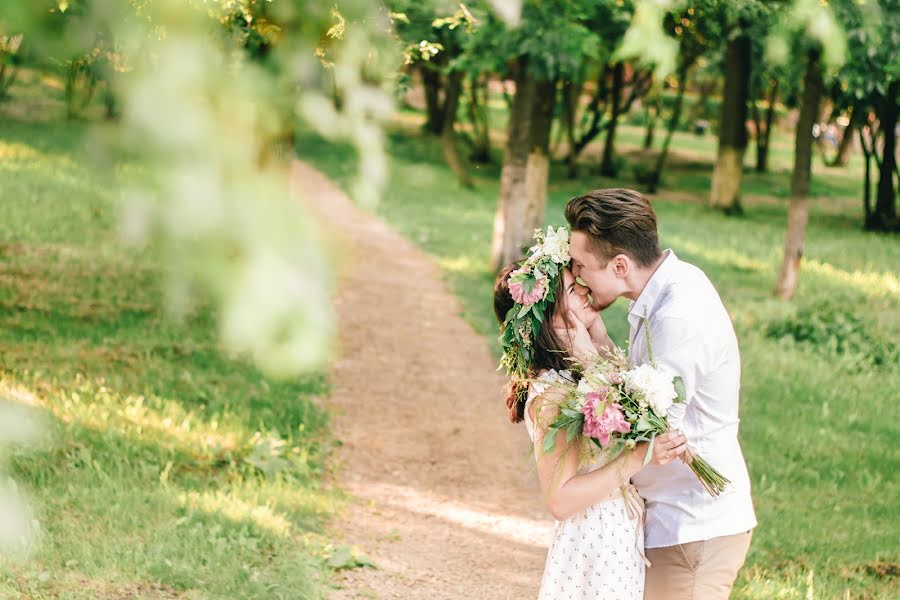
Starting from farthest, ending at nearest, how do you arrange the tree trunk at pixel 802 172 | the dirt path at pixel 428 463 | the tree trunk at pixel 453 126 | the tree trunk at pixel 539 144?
the tree trunk at pixel 453 126, the tree trunk at pixel 539 144, the tree trunk at pixel 802 172, the dirt path at pixel 428 463

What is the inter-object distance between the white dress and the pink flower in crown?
0.82 ft

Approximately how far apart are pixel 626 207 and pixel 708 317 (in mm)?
428

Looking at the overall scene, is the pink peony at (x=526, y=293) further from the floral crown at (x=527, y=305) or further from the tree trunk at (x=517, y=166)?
the tree trunk at (x=517, y=166)

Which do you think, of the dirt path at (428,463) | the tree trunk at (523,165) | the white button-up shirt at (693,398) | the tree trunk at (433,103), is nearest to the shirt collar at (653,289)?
the white button-up shirt at (693,398)

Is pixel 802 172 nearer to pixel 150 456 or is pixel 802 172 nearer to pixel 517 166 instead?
pixel 517 166

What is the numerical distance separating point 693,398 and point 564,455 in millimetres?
449

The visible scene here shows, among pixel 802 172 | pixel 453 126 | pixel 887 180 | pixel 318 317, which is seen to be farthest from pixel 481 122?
pixel 318 317

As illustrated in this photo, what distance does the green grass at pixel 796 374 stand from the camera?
595 centimetres

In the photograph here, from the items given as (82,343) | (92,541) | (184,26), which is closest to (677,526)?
(184,26)

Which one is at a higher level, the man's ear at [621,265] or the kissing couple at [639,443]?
the man's ear at [621,265]

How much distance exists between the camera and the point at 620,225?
323 centimetres

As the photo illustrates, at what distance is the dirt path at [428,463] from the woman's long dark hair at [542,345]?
1.69 ft

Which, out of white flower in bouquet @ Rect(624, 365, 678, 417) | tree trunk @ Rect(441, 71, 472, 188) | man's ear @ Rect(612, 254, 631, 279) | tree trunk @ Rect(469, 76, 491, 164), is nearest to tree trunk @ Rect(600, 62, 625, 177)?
tree trunk @ Rect(469, 76, 491, 164)

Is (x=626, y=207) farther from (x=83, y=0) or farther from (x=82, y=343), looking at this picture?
(x=82, y=343)
